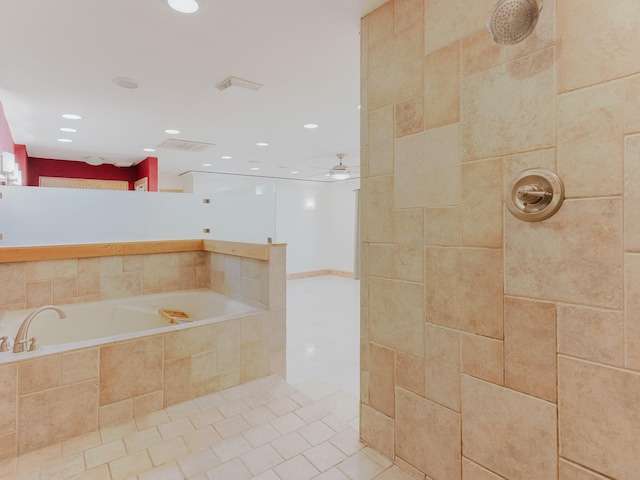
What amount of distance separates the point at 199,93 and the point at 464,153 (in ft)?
7.57

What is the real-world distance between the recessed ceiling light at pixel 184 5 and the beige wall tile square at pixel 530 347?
187cm

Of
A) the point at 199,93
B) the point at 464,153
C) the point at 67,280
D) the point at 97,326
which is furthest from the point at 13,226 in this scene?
the point at 464,153

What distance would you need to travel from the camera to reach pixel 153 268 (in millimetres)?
3002

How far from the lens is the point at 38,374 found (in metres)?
1.70

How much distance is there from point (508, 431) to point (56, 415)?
6.83 feet

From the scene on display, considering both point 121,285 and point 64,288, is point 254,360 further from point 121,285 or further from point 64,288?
point 64,288

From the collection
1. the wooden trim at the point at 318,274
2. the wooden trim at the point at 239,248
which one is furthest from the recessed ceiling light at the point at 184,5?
the wooden trim at the point at 318,274

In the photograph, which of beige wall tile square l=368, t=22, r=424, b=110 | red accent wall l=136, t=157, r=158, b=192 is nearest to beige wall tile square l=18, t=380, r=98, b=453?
beige wall tile square l=368, t=22, r=424, b=110

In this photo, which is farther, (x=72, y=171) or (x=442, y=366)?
(x=72, y=171)

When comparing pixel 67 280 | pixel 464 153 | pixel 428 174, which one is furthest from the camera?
pixel 67 280

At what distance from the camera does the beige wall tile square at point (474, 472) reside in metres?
1.19

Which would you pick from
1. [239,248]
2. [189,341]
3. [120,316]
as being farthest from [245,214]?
[120,316]

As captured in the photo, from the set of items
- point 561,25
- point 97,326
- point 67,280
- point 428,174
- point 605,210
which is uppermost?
point 561,25

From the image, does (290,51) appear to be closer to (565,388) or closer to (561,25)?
(561,25)
